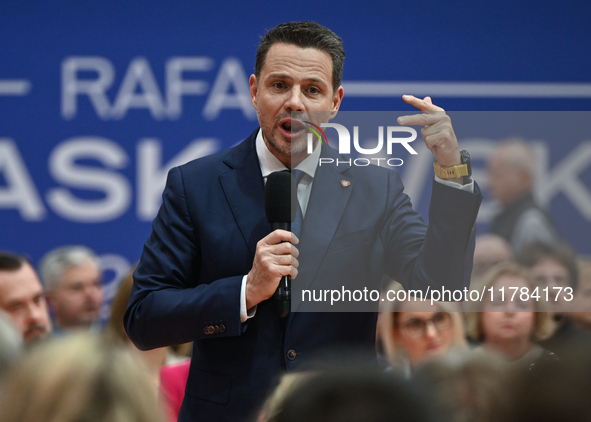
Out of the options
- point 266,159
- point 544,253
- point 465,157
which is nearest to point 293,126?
Result: point 266,159

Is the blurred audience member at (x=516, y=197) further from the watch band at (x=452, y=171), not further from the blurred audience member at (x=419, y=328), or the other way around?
the blurred audience member at (x=419, y=328)

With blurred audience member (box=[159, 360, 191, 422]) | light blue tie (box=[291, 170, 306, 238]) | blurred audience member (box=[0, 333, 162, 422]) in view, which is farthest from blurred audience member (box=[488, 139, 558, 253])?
blurred audience member (box=[159, 360, 191, 422])

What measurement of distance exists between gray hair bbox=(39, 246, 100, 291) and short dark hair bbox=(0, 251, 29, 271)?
15 cm

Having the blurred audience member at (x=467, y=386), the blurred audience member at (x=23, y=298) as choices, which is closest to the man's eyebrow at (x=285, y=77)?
the blurred audience member at (x=467, y=386)

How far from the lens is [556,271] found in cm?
164

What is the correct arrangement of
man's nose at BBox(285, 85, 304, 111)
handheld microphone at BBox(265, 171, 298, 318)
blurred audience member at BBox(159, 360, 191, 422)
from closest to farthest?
handheld microphone at BBox(265, 171, 298, 318)
man's nose at BBox(285, 85, 304, 111)
blurred audience member at BBox(159, 360, 191, 422)

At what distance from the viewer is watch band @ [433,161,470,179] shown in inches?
66.5

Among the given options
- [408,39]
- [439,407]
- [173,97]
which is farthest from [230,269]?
[408,39]

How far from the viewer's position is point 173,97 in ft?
14.0

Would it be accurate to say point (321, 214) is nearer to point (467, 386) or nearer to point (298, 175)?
point (298, 175)

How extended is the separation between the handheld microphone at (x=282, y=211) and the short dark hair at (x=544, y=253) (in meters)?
0.59

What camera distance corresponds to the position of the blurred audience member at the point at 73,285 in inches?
153

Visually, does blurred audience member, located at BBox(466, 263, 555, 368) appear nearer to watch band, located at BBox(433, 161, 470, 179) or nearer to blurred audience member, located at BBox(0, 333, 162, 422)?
watch band, located at BBox(433, 161, 470, 179)

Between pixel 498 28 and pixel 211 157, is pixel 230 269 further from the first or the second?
pixel 498 28
